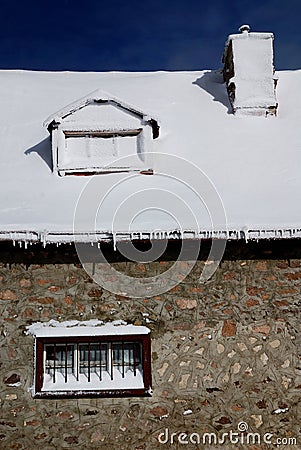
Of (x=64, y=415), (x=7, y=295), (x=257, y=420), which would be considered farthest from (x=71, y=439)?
(x=257, y=420)

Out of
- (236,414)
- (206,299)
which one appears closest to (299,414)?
(236,414)

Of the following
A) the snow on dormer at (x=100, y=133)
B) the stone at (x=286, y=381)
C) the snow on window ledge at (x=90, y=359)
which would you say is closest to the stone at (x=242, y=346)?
the stone at (x=286, y=381)

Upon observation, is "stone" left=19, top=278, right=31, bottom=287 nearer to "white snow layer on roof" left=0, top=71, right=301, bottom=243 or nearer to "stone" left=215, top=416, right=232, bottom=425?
"white snow layer on roof" left=0, top=71, right=301, bottom=243

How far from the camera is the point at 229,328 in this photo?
623 centimetres

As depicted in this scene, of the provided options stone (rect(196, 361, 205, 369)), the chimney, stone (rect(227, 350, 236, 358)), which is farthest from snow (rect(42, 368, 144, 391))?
the chimney

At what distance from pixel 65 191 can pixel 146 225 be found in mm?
1398

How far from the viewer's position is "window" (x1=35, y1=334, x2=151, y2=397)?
606cm

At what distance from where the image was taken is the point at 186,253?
249 inches

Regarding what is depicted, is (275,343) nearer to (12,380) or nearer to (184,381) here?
(184,381)

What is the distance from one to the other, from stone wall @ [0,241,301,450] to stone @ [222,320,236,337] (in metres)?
0.01

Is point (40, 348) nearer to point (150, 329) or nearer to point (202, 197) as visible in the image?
point (150, 329)

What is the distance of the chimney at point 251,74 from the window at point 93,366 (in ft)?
13.7

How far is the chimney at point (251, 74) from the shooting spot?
8.59 meters

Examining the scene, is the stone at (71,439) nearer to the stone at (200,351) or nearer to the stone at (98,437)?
the stone at (98,437)
